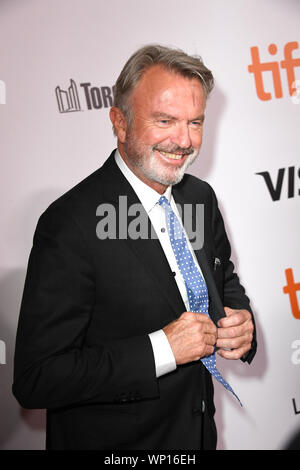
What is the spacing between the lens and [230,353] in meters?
1.72

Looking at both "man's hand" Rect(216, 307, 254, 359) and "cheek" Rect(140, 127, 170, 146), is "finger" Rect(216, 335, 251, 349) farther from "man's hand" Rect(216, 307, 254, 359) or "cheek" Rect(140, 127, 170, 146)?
"cheek" Rect(140, 127, 170, 146)

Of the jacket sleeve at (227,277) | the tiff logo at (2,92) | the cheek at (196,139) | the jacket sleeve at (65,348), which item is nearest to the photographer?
the jacket sleeve at (65,348)

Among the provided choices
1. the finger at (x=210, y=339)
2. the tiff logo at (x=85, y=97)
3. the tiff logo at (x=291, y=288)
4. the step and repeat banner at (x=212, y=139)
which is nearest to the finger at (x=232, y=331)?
the finger at (x=210, y=339)

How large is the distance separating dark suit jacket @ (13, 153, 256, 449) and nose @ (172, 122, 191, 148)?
0.23m

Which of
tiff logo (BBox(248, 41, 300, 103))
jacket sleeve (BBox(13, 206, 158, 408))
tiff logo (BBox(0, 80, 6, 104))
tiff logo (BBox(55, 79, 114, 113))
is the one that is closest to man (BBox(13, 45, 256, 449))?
jacket sleeve (BBox(13, 206, 158, 408))

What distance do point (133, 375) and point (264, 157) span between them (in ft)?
5.09

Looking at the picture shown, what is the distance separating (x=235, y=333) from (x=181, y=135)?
71cm

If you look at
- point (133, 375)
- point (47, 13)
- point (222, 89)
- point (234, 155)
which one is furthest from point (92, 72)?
point (133, 375)

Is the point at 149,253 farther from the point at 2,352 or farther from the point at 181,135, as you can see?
the point at 2,352

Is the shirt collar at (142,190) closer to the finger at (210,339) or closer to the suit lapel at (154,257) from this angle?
the suit lapel at (154,257)

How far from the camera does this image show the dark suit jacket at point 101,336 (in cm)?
142

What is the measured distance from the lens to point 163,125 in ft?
5.25

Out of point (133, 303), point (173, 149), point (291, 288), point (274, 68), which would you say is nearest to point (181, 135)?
point (173, 149)

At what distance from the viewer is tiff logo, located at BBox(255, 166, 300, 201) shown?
8.50ft
